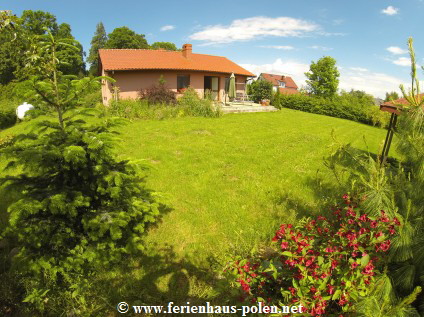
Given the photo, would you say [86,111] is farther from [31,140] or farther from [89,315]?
[89,315]

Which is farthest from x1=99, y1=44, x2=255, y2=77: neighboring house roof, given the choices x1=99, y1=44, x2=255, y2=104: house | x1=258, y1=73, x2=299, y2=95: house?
x1=258, y1=73, x2=299, y2=95: house

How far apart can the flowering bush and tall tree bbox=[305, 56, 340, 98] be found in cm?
4944

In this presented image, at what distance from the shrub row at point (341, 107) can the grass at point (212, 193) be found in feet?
37.7

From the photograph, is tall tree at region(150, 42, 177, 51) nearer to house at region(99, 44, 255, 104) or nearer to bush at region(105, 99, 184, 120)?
house at region(99, 44, 255, 104)

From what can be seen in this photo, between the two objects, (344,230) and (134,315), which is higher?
(344,230)

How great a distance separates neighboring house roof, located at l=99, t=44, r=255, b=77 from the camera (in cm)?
1909

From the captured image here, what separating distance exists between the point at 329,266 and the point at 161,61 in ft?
71.6

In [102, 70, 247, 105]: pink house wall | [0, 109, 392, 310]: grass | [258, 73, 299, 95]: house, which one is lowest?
[0, 109, 392, 310]: grass

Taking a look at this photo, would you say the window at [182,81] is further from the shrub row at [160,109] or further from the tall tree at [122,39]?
the tall tree at [122,39]

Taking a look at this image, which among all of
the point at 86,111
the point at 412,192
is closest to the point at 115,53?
the point at 86,111

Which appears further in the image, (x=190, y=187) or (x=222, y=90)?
(x=222, y=90)

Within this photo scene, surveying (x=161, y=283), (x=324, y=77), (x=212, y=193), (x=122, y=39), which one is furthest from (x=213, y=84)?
(x=122, y=39)

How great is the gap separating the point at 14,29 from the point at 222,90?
22963 millimetres

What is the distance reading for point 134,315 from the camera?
119 inches
